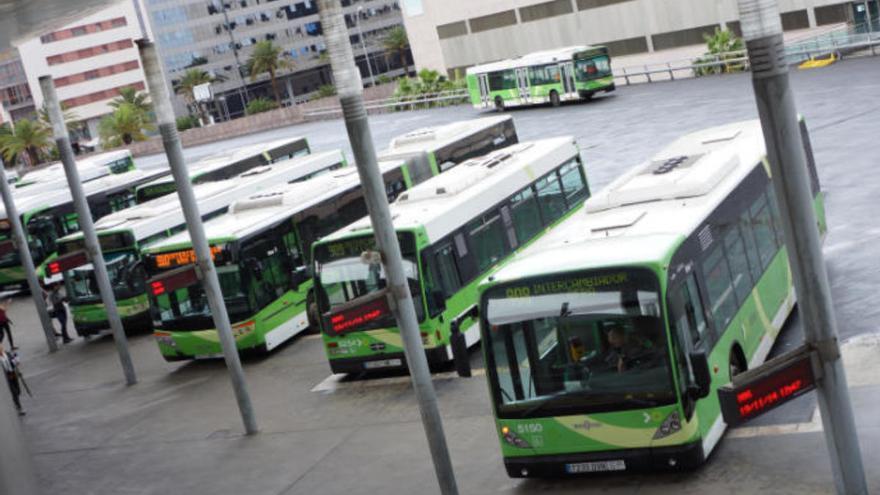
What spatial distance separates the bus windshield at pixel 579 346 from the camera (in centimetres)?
1188

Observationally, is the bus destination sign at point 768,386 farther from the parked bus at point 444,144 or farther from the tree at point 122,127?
the tree at point 122,127

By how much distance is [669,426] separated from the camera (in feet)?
38.7

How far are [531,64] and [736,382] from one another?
155 feet

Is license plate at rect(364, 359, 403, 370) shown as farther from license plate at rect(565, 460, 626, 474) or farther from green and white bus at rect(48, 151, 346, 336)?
green and white bus at rect(48, 151, 346, 336)

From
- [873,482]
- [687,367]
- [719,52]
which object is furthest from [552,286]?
[719,52]

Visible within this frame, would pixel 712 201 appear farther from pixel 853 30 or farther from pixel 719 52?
pixel 719 52

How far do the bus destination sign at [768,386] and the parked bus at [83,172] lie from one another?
3566cm

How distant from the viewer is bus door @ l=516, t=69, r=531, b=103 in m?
55.4

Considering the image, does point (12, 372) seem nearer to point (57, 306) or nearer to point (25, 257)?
point (25, 257)

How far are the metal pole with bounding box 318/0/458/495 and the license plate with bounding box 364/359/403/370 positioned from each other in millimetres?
5907

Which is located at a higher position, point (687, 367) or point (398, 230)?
point (398, 230)

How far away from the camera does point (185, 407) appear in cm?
2045

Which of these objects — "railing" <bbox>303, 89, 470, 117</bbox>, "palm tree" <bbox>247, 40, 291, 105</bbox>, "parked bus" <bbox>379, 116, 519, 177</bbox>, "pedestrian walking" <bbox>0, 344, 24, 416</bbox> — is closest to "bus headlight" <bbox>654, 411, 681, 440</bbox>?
"pedestrian walking" <bbox>0, 344, 24, 416</bbox>

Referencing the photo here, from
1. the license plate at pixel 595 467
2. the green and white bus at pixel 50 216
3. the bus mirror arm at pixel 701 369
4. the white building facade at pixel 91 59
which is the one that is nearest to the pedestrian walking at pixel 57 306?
the green and white bus at pixel 50 216
